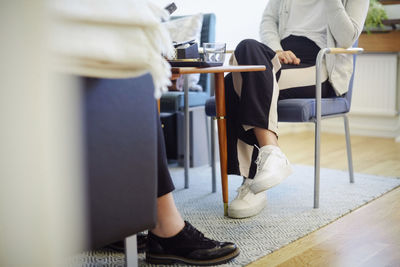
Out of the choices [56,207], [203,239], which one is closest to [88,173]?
[56,207]

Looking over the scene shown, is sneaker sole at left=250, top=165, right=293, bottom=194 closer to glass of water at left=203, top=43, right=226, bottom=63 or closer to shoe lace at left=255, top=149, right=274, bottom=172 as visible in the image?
shoe lace at left=255, top=149, right=274, bottom=172

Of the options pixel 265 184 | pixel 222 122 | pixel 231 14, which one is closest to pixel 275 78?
pixel 222 122

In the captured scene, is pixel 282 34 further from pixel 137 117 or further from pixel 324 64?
pixel 137 117

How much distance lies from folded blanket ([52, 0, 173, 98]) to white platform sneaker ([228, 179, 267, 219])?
102 cm

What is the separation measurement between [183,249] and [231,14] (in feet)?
7.90

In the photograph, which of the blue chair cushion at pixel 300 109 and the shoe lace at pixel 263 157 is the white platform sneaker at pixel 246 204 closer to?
the shoe lace at pixel 263 157

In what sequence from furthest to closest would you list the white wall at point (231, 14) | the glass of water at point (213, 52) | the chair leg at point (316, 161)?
the white wall at point (231, 14) < the chair leg at point (316, 161) < the glass of water at point (213, 52)

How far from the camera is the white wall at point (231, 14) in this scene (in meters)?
3.27

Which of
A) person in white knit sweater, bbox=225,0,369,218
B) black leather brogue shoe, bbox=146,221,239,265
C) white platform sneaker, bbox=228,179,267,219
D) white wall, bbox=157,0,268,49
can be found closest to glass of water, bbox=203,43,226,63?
person in white knit sweater, bbox=225,0,369,218

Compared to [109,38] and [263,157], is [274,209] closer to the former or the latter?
[263,157]

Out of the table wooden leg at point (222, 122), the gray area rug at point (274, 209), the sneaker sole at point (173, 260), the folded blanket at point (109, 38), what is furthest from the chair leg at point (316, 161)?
the folded blanket at point (109, 38)

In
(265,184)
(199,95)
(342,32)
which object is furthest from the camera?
(199,95)

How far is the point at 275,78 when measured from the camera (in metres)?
1.86

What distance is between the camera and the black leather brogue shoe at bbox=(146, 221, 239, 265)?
1.34 meters
